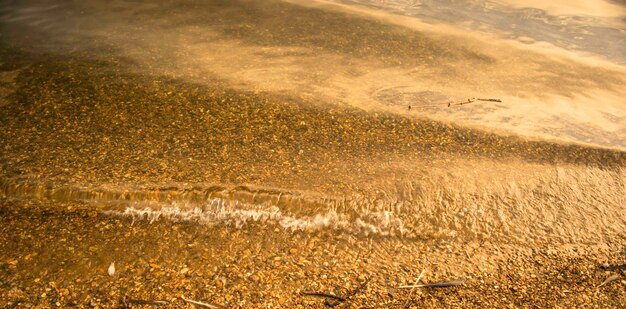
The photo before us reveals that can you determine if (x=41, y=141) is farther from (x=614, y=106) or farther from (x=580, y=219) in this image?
(x=614, y=106)

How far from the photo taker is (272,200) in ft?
9.31

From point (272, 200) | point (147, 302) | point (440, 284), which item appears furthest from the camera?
point (272, 200)

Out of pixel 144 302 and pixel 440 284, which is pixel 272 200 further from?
pixel 440 284

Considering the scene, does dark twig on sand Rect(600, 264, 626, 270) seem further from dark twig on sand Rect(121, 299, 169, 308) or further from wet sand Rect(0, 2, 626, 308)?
dark twig on sand Rect(121, 299, 169, 308)

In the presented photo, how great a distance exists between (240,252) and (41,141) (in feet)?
5.36

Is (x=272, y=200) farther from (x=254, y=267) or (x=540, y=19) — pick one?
(x=540, y=19)

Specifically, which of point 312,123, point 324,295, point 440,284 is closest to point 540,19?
point 312,123

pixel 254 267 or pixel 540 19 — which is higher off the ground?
pixel 540 19

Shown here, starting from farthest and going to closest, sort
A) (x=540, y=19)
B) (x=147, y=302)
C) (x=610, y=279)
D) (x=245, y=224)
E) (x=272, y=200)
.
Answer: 1. (x=540, y=19)
2. (x=272, y=200)
3. (x=245, y=224)
4. (x=610, y=279)
5. (x=147, y=302)

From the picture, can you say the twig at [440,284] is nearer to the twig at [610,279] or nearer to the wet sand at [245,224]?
the wet sand at [245,224]

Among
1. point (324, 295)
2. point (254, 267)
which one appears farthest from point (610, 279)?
point (254, 267)

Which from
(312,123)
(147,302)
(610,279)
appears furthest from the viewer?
(312,123)

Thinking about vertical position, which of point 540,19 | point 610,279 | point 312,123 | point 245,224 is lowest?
point 610,279

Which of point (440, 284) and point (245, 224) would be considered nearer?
point (440, 284)
